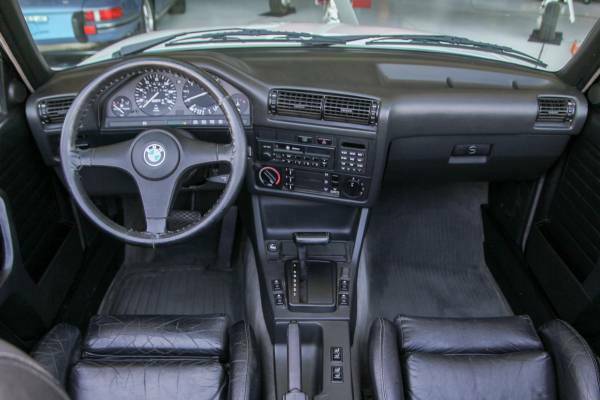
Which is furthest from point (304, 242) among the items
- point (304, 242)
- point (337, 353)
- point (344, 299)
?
point (337, 353)

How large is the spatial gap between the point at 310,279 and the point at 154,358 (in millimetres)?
712

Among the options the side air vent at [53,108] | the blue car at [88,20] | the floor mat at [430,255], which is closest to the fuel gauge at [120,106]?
the side air vent at [53,108]

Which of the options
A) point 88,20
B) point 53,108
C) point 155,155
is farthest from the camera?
point 88,20

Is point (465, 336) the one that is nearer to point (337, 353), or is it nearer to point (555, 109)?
point (337, 353)

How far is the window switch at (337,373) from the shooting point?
193cm

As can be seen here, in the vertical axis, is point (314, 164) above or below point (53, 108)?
below

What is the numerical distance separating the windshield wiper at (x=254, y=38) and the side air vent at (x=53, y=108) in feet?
1.57

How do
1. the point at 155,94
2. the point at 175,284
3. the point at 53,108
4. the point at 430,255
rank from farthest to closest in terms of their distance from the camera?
the point at 430,255 → the point at 175,284 → the point at 53,108 → the point at 155,94

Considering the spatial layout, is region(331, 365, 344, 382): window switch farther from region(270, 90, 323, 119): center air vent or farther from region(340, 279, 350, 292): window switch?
region(270, 90, 323, 119): center air vent

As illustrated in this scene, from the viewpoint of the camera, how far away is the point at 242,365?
1.68 metres

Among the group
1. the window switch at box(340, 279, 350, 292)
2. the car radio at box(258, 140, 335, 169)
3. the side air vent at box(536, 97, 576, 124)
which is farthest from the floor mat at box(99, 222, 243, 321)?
the side air vent at box(536, 97, 576, 124)

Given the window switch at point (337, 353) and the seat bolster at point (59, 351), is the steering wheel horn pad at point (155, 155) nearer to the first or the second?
the seat bolster at point (59, 351)

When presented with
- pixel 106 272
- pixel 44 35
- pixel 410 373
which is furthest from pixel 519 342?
pixel 44 35

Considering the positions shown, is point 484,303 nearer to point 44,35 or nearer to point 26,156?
point 26,156
